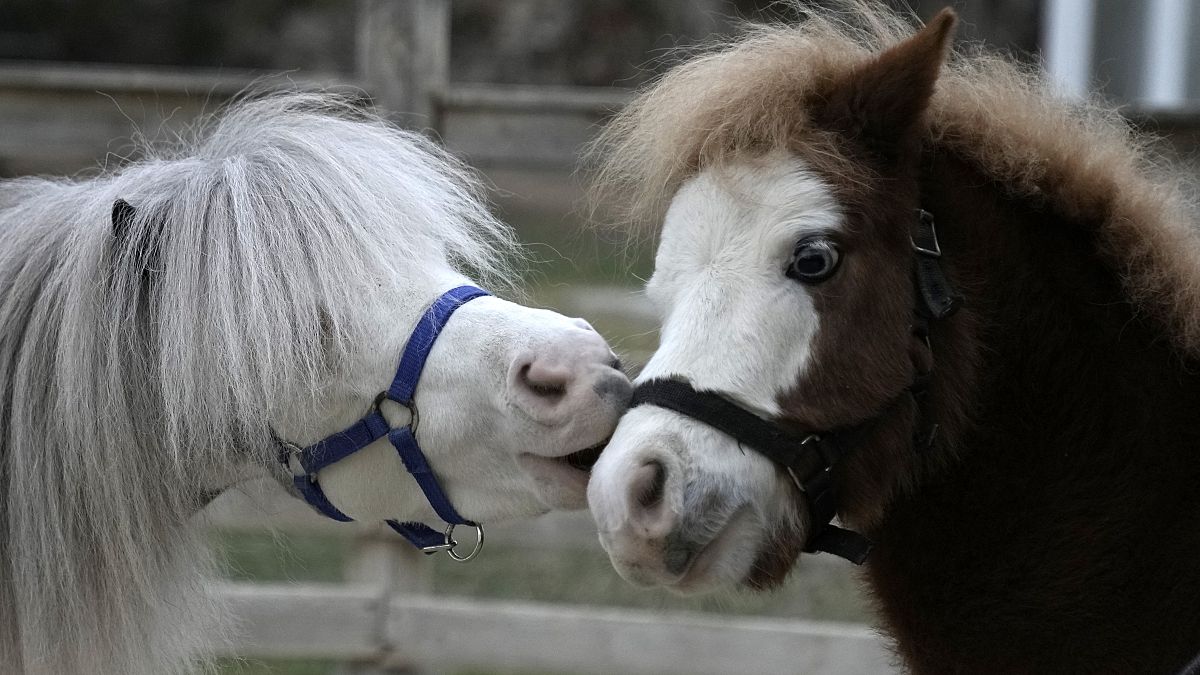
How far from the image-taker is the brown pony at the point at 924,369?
1.78 m

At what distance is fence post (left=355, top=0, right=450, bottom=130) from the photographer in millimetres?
3734

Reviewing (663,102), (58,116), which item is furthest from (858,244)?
(58,116)

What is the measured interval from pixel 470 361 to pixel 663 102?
0.62 meters

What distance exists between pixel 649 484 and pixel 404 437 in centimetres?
46

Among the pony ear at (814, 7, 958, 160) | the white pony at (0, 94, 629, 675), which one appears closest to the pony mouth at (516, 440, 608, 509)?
the white pony at (0, 94, 629, 675)

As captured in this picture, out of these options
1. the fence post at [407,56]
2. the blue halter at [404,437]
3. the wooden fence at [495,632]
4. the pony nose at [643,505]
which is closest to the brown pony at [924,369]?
the pony nose at [643,505]

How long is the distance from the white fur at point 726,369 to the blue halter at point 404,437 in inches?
14.0

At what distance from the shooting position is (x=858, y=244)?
6.00 feet

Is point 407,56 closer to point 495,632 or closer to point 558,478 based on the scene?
point 495,632

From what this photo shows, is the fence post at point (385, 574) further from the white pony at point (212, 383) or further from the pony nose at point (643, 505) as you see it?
the pony nose at point (643, 505)

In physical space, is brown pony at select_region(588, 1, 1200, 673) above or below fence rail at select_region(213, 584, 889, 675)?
above

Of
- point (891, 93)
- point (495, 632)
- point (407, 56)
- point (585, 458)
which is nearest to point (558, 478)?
point (585, 458)

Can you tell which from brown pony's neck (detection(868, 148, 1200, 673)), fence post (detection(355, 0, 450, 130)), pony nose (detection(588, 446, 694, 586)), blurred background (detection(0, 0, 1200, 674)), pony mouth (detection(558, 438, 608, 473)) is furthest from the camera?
fence post (detection(355, 0, 450, 130))

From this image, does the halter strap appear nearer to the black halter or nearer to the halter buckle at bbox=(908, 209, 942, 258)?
the black halter
